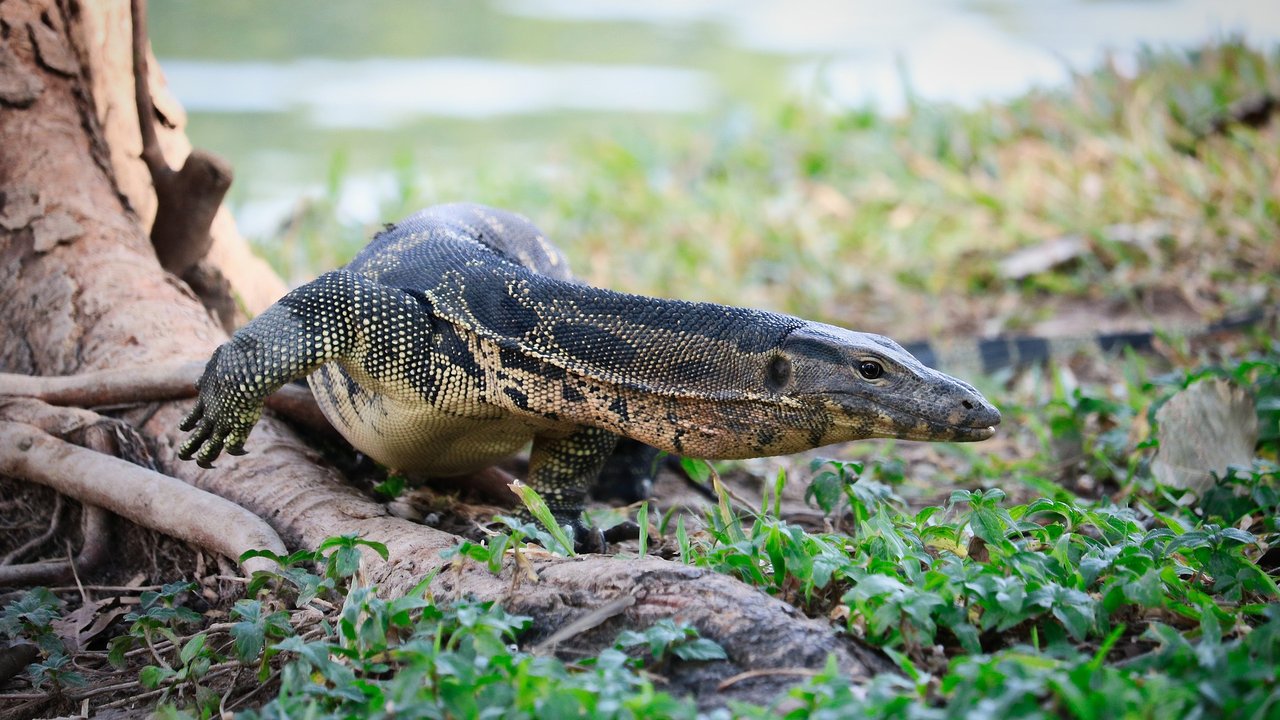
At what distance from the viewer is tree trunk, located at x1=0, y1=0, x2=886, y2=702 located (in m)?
2.94

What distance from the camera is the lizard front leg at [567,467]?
377 centimetres

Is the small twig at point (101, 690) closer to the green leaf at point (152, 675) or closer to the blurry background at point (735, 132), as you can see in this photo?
the green leaf at point (152, 675)

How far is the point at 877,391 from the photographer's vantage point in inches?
122

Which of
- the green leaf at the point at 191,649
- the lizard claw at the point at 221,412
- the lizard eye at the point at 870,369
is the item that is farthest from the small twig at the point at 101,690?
the lizard eye at the point at 870,369

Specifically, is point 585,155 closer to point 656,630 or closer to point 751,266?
point 751,266

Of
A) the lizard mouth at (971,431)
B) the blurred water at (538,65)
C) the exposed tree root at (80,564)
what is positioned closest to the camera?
the lizard mouth at (971,431)

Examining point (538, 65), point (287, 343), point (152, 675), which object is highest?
point (538, 65)

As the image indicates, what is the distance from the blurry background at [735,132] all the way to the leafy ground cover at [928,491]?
4cm

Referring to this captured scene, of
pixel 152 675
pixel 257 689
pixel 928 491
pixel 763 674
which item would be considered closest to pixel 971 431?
pixel 763 674

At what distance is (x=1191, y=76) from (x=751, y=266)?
405 centimetres

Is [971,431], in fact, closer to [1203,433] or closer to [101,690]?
[1203,433]

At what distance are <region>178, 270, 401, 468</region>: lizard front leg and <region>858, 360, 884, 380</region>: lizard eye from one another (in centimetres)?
132

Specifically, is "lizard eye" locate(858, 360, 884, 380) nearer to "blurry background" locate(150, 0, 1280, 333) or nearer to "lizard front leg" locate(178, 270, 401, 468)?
"lizard front leg" locate(178, 270, 401, 468)

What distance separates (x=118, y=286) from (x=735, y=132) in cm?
623
